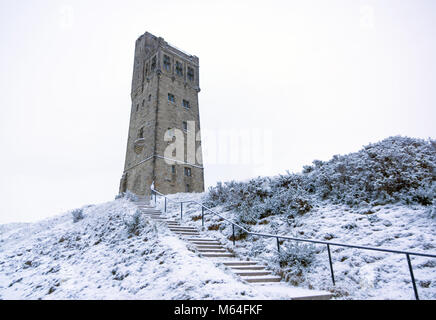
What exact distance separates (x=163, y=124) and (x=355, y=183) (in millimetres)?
20072

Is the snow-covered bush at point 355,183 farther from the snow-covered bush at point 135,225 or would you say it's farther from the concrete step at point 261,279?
the snow-covered bush at point 135,225

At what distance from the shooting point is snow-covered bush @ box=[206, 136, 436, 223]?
8016mm

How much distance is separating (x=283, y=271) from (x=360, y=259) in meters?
1.71

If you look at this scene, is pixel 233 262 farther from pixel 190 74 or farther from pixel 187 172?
pixel 190 74

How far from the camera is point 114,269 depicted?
22.4ft

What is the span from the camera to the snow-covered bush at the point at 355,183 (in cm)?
802

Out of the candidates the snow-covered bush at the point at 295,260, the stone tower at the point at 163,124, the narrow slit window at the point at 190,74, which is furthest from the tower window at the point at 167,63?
the snow-covered bush at the point at 295,260

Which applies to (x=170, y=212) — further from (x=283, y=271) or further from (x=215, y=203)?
(x=283, y=271)

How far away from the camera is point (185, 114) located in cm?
2870

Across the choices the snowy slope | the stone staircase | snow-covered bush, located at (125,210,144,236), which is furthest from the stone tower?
the stone staircase

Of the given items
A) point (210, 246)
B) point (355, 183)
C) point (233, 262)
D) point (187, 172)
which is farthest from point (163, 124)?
point (233, 262)

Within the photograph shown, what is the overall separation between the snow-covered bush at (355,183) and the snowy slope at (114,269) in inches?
140

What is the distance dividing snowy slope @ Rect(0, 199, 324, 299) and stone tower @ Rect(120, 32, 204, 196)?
41.5ft
